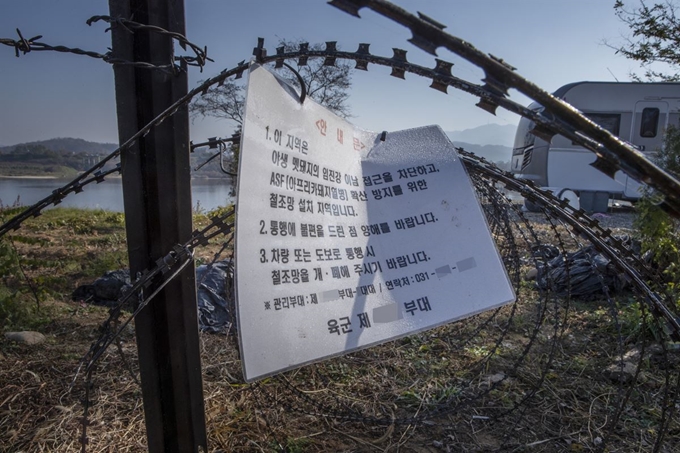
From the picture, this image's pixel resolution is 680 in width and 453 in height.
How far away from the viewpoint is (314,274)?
1288mm

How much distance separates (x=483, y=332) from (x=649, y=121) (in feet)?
34.8

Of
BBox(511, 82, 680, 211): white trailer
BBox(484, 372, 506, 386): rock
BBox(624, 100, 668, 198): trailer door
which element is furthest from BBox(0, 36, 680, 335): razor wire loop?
BBox(624, 100, 668, 198): trailer door

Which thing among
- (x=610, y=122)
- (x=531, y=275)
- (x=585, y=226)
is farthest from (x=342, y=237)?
(x=610, y=122)

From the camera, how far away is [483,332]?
12.9ft

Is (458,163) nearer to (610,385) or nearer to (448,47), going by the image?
(448,47)

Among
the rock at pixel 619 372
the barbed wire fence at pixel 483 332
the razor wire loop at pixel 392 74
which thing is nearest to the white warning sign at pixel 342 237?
the razor wire loop at pixel 392 74

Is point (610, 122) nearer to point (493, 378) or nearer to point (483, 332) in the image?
point (483, 332)

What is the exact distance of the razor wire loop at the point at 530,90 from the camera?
77 cm

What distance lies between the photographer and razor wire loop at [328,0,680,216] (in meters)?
0.77

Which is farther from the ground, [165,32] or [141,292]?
[165,32]

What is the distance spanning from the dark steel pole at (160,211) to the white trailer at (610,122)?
11152 millimetres

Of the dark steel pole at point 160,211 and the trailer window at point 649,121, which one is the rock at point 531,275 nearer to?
the dark steel pole at point 160,211

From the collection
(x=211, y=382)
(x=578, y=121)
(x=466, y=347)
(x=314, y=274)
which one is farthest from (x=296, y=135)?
(x=466, y=347)

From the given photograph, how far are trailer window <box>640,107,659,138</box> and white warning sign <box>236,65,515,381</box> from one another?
12.5m
